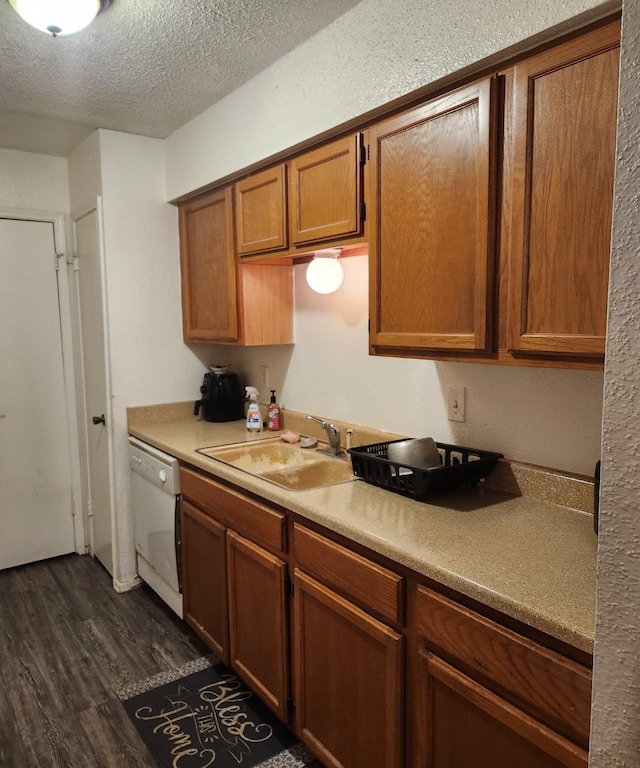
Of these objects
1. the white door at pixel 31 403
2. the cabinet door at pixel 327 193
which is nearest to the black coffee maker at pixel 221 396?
the white door at pixel 31 403

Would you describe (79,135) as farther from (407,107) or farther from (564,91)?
(564,91)

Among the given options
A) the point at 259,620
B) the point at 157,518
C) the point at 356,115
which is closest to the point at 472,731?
the point at 259,620

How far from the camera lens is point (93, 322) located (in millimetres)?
3055

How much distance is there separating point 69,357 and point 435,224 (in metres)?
2.62

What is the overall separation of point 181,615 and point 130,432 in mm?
988

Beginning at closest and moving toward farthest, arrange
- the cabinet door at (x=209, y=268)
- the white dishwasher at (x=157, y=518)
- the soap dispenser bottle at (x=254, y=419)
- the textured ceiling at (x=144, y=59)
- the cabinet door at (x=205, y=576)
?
the textured ceiling at (x=144, y=59) < the cabinet door at (x=205, y=576) < the white dishwasher at (x=157, y=518) < the cabinet door at (x=209, y=268) < the soap dispenser bottle at (x=254, y=419)

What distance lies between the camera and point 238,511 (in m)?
1.99

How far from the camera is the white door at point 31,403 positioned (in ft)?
10.3

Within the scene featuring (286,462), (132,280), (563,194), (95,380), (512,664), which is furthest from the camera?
(95,380)

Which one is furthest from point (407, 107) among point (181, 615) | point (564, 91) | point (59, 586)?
point (59, 586)

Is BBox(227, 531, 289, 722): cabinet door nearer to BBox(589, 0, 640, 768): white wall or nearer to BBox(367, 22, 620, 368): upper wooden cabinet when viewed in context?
BBox(367, 22, 620, 368): upper wooden cabinet

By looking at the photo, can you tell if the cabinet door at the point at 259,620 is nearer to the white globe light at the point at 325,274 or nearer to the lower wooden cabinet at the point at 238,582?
the lower wooden cabinet at the point at 238,582

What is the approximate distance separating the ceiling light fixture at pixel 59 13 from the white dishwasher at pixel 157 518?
164cm

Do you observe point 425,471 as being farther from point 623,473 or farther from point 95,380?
point 95,380
